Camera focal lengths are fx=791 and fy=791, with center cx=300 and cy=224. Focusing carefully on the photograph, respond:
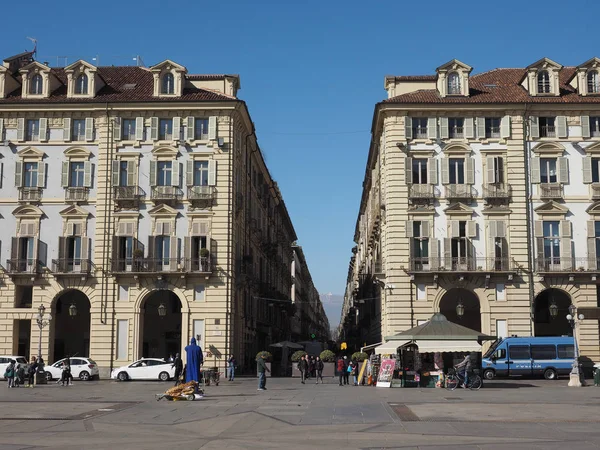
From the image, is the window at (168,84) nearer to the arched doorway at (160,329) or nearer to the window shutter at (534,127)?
the arched doorway at (160,329)

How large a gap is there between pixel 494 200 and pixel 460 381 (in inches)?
640

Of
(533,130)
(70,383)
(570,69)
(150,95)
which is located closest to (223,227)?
(150,95)

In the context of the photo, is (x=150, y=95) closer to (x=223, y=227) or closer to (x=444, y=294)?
(x=223, y=227)

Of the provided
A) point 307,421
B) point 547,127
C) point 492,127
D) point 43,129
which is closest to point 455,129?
point 492,127

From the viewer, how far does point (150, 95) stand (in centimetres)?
5281

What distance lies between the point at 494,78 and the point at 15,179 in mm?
33750

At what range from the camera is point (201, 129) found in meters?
52.3

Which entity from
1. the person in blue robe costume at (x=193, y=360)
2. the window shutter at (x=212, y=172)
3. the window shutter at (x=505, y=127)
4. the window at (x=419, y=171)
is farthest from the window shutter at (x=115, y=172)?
the window shutter at (x=505, y=127)

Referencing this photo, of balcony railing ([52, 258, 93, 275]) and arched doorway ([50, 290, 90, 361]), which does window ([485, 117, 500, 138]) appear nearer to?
balcony railing ([52, 258, 93, 275])

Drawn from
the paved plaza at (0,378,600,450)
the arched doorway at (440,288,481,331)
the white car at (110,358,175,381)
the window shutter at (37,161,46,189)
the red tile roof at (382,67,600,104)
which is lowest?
the white car at (110,358,175,381)

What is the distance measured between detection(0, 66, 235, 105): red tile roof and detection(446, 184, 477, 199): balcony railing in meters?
15.4

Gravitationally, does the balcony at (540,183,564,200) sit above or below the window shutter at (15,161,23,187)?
below

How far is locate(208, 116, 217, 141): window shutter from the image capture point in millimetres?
52000

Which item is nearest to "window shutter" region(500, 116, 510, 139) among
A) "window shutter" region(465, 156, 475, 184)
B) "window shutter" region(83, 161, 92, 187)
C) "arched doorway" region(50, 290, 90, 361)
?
"window shutter" region(465, 156, 475, 184)
